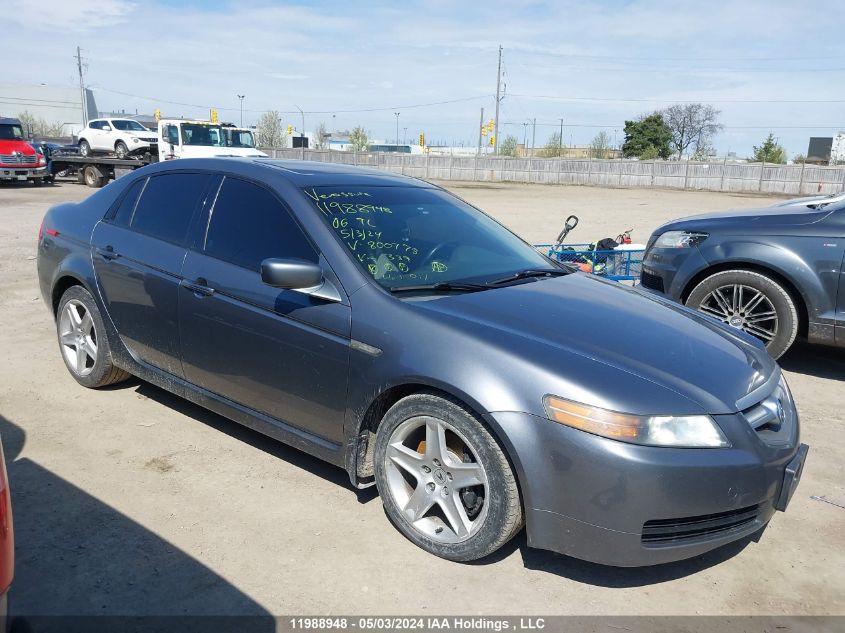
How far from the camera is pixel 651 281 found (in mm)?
6379

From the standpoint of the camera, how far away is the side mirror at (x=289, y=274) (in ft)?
10.1

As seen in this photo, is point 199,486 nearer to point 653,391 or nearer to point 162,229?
point 162,229

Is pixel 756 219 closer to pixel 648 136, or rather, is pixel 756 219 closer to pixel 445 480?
pixel 445 480

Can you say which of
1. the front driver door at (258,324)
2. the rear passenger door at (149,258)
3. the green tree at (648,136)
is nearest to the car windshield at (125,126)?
the rear passenger door at (149,258)

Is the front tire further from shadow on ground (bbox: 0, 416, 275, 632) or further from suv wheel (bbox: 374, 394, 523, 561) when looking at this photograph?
suv wheel (bbox: 374, 394, 523, 561)

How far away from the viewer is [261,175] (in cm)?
375

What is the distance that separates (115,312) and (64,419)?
72cm

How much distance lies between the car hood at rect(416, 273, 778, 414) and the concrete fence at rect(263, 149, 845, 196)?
37939 mm

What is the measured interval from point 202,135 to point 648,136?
54255mm

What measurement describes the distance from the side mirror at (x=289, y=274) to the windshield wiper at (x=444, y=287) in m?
0.35

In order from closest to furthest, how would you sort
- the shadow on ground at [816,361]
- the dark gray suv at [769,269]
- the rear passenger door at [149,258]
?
the rear passenger door at [149,258] < the dark gray suv at [769,269] < the shadow on ground at [816,361]

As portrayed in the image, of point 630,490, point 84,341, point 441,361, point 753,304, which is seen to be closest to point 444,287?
point 441,361

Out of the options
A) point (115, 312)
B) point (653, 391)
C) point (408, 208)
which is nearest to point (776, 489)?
point (653, 391)

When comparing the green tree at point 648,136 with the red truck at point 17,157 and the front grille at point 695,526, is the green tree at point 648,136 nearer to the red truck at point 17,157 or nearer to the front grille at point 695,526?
the red truck at point 17,157
